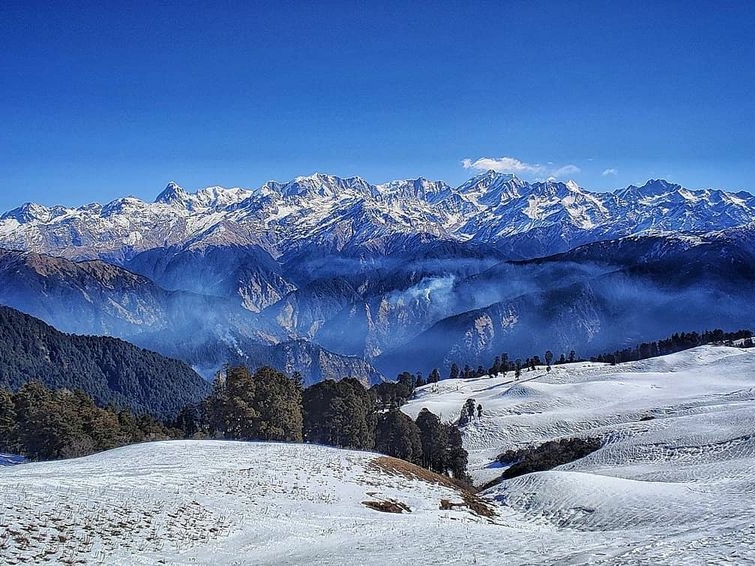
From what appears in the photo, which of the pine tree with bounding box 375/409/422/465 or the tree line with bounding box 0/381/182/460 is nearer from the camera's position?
the tree line with bounding box 0/381/182/460

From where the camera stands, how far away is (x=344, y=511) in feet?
92.8

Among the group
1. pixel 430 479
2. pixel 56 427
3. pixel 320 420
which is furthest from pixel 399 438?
pixel 56 427

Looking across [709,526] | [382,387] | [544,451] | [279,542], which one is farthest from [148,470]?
[382,387]

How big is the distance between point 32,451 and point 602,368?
6475 inches

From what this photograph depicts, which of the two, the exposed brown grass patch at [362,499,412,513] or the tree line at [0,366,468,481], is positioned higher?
the tree line at [0,366,468,481]

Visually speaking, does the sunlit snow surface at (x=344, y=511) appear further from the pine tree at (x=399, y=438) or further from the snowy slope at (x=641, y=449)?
the pine tree at (x=399, y=438)

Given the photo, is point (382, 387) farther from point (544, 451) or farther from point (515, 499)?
point (515, 499)

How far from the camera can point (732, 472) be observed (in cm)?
4091

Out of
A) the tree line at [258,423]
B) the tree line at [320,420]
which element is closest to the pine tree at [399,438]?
the tree line at [320,420]

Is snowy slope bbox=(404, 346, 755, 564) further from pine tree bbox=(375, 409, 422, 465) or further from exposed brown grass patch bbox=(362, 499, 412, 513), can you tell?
pine tree bbox=(375, 409, 422, 465)

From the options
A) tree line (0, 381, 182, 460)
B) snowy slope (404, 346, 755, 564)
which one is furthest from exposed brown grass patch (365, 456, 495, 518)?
tree line (0, 381, 182, 460)

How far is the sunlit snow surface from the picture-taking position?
18391 millimetres

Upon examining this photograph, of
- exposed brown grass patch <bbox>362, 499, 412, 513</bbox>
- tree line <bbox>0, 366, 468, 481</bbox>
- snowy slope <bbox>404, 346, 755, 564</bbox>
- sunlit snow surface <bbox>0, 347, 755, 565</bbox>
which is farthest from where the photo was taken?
tree line <bbox>0, 366, 468, 481</bbox>

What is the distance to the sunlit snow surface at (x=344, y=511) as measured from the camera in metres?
18.4
